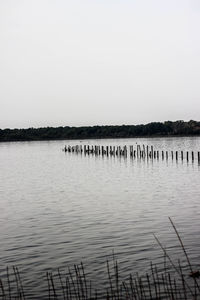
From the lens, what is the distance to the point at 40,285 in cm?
1335

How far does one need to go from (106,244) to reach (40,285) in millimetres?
4981

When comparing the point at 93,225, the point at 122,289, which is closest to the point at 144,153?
the point at 93,225

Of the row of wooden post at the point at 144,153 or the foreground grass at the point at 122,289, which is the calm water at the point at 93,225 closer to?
the foreground grass at the point at 122,289

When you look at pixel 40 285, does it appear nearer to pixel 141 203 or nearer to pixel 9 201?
pixel 141 203

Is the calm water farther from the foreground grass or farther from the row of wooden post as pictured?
the row of wooden post

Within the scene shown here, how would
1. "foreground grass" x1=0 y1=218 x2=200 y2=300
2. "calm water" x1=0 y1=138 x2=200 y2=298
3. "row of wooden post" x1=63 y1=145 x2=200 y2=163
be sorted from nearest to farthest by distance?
"foreground grass" x1=0 y1=218 x2=200 y2=300 < "calm water" x1=0 y1=138 x2=200 y2=298 < "row of wooden post" x1=63 y1=145 x2=200 y2=163

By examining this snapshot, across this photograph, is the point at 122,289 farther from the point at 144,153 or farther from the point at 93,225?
the point at 144,153

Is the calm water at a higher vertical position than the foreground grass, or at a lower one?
lower

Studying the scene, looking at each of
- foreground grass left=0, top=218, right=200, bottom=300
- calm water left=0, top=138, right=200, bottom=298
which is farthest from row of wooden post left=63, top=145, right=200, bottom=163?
foreground grass left=0, top=218, right=200, bottom=300

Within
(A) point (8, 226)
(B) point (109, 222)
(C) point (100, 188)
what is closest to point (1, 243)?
(A) point (8, 226)

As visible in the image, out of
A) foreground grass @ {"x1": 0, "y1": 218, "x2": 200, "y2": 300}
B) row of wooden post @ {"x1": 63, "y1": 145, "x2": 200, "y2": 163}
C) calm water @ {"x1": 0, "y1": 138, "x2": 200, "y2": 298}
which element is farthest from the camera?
row of wooden post @ {"x1": 63, "y1": 145, "x2": 200, "y2": 163}

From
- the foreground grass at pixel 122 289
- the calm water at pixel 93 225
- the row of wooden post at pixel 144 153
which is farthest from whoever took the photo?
the row of wooden post at pixel 144 153

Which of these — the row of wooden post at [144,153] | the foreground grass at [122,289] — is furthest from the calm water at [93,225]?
the row of wooden post at [144,153]

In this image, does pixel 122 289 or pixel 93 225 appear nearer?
pixel 122 289
